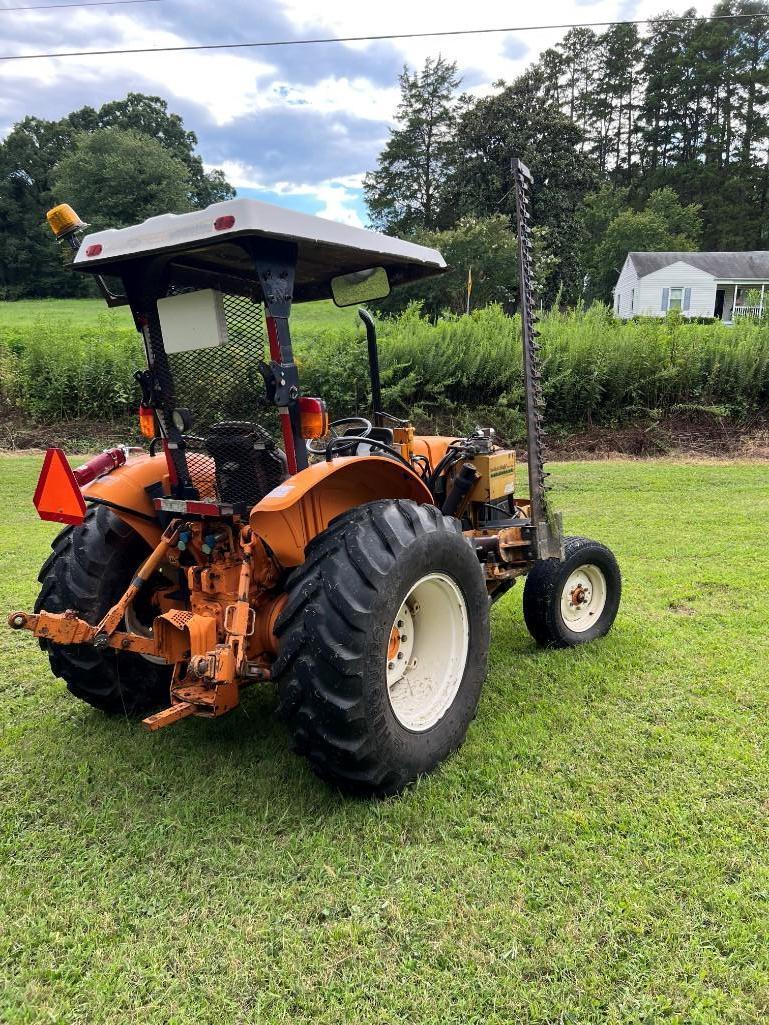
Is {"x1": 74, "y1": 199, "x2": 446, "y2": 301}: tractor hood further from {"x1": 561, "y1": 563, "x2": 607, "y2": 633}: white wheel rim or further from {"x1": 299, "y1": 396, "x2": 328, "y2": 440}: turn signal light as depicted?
{"x1": 561, "y1": 563, "x2": 607, "y2": 633}: white wheel rim

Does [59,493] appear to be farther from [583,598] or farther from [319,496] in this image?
[583,598]

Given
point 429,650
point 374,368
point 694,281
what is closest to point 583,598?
point 429,650

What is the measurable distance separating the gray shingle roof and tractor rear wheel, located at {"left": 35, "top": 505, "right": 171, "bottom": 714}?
3419cm

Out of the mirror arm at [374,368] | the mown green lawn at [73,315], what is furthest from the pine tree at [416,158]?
the mirror arm at [374,368]

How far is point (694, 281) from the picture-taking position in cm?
3250

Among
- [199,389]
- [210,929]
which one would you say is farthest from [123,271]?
[210,929]

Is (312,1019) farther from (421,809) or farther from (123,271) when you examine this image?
(123,271)

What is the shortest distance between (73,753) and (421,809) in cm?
148

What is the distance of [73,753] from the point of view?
2.86m

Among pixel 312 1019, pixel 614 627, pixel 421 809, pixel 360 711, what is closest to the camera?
pixel 312 1019

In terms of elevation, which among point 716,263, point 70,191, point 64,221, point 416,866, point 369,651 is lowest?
point 416,866

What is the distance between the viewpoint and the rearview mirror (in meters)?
3.15

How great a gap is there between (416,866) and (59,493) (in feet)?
5.81

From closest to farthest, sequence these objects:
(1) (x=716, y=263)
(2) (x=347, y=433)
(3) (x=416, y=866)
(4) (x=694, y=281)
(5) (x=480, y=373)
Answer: (3) (x=416, y=866), (2) (x=347, y=433), (5) (x=480, y=373), (4) (x=694, y=281), (1) (x=716, y=263)
